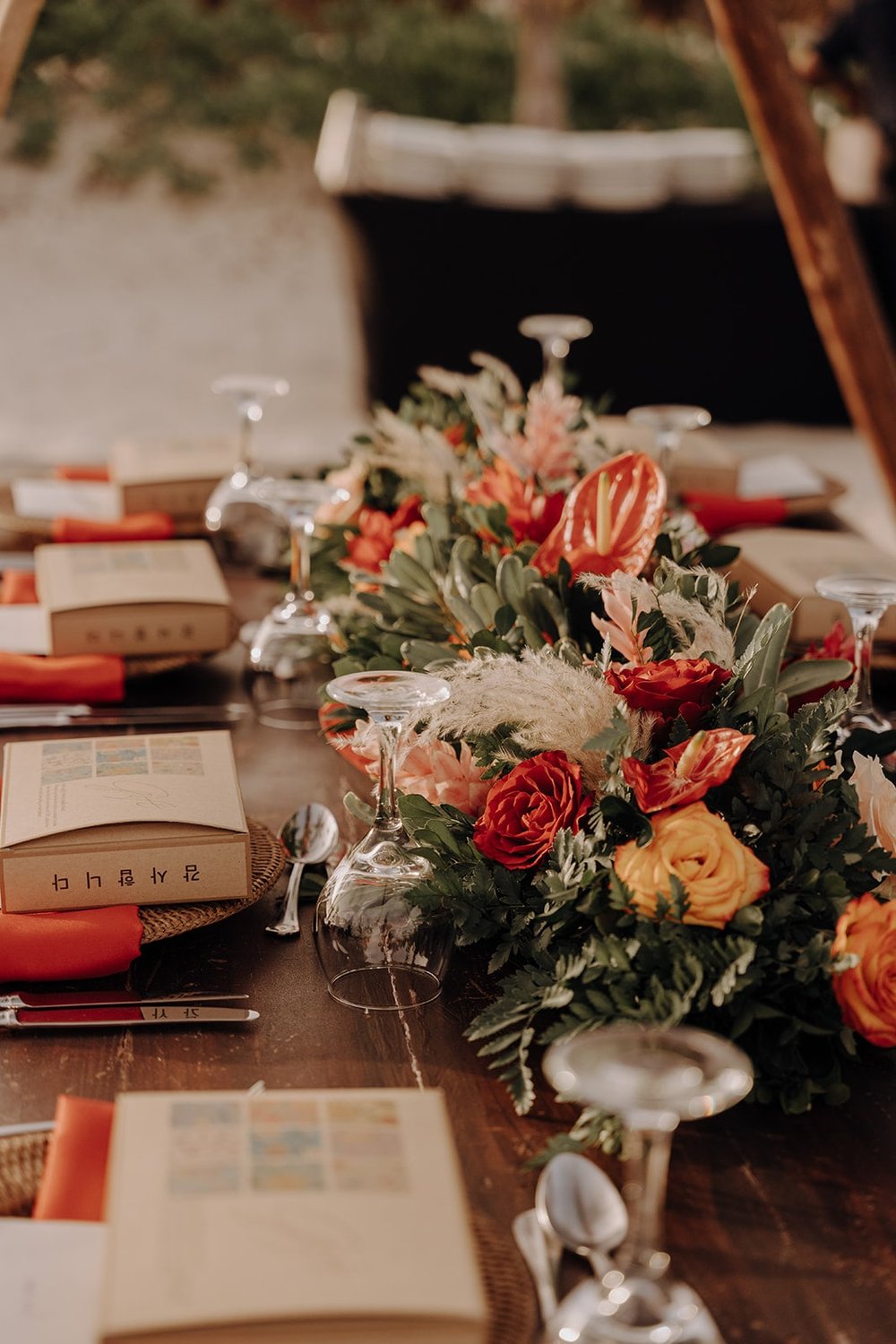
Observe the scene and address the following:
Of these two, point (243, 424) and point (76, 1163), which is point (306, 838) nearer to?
point (76, 1163)

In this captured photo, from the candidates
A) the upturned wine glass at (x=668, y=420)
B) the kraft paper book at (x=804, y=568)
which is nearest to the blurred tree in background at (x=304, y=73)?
the upturned wine glass at (x=668, y=420)

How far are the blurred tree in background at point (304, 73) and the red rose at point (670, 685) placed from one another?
32.5ft

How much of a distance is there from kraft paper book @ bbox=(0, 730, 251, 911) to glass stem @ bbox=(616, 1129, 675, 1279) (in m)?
0.49

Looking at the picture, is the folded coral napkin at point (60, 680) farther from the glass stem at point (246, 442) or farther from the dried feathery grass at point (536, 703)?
the dried feathery grass at point (536, 703)

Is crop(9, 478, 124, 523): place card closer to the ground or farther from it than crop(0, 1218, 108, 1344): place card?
closer to the ground

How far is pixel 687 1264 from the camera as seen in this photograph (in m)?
0.76

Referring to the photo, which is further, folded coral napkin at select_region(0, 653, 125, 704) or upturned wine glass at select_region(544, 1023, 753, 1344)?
folded coral napkin at select_region(0, 653, 125, 704)

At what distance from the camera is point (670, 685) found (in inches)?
39.1

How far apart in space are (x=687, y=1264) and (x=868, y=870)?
31 cm

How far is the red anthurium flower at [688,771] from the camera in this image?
93 centimetres

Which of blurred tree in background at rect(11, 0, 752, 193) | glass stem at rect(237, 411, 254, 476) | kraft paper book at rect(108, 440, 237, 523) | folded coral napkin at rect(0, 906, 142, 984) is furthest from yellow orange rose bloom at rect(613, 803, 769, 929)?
blurred tree in background at rect(11, 0, 752, 193)

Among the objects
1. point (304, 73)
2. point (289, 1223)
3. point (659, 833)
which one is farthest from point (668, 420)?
point (304, 73)

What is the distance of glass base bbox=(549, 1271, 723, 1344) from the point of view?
2.16 feet

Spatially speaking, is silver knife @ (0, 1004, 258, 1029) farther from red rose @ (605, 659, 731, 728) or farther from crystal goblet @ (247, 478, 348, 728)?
crystal goblet @ (247, 478, 348, 728)
